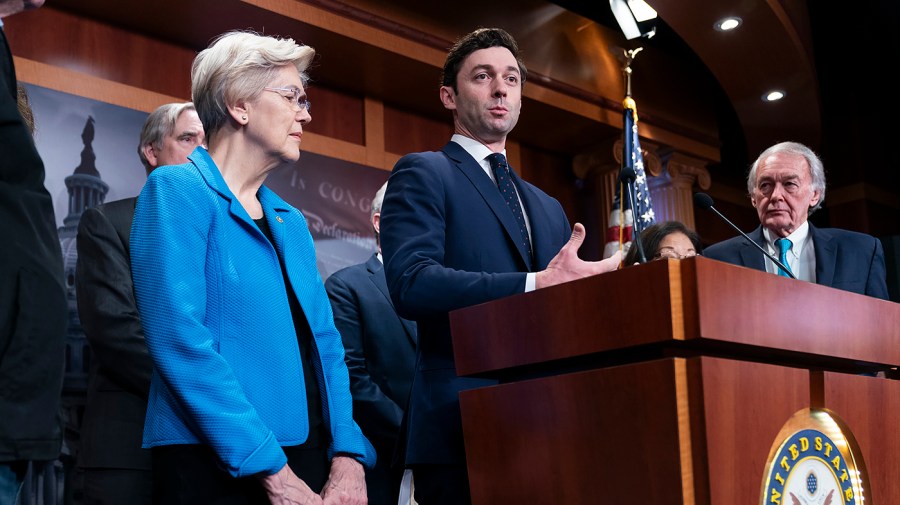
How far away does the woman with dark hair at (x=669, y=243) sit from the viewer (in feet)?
8.84

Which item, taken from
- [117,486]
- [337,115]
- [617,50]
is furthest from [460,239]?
[617,50]

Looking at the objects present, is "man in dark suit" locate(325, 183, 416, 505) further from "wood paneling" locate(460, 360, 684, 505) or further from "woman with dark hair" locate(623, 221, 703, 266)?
"wood paneling" locate(460, 360, 684, 505)

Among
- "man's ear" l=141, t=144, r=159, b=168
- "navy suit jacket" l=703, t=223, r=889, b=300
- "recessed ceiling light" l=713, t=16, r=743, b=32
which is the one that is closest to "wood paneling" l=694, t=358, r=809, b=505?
"navy suit jacket" l=703, t=223, r=889, b=300

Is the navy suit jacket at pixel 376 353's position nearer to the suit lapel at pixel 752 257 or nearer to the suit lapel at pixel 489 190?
the suit lapel at pixel 752 257

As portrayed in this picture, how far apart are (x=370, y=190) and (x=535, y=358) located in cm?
412

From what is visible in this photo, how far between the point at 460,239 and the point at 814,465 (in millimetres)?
777

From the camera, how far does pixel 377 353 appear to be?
10.7 ft

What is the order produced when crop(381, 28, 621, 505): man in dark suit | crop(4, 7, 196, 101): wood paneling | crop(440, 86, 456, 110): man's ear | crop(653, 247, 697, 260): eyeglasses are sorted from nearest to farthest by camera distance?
1. crop(381, 28, 621, 505): man in dark suit
2. crop(440, 86, 456, 110): man's ear
3. crop(653, 247, 697, 260): eyeglasses
4. crop(4, 7, 196, 101): wood paneling

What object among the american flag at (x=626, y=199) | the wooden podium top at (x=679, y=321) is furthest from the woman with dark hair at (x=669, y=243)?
the american flag at (x=626, y=199)

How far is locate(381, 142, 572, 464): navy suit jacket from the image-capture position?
1705 millimetres

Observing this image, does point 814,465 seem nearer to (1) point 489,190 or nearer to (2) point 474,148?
(1) point 489,190

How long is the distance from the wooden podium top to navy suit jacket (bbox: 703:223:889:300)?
5.11 feet

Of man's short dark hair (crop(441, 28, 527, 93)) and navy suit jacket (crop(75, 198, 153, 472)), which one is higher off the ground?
man's short dark hair (crop(441, 28, 527, 93))

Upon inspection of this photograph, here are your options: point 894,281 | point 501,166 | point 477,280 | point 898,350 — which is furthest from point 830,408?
point 894,281
